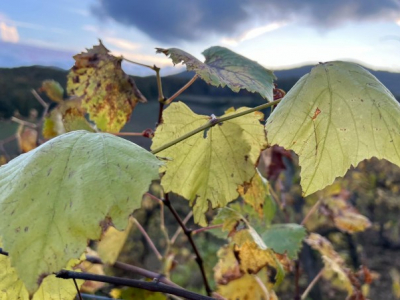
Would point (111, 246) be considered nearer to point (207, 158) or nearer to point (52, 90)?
point (207, 158)

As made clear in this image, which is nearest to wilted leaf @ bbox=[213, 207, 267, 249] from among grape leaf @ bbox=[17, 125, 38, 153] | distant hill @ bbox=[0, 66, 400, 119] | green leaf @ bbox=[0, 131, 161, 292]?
green leaf @ bbox=[0, 131, 161, 292]

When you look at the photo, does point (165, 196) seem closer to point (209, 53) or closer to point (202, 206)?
point (202, 206)

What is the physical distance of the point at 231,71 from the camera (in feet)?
2.01

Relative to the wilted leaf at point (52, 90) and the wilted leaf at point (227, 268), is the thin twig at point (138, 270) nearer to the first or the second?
the wilted leaf at point (227, 268)

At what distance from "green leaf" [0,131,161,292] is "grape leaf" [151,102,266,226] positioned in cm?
19

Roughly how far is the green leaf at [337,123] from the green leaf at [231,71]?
0.27ft

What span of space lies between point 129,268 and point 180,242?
2.86 metres

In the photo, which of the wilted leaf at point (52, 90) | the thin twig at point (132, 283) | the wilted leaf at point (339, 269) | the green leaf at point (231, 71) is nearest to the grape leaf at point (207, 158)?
the green leaf at point (231, 71)

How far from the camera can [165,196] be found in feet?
2.16

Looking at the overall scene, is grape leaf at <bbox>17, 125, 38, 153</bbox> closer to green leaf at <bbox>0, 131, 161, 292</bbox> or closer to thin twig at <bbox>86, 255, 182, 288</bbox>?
thin twig at <bbox>86, 255, 182, 288</bbox>

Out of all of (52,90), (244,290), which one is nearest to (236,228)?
(244,290)

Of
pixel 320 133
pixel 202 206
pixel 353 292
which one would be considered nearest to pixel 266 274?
pixel 353 292

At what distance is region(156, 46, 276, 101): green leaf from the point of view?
1.80ft

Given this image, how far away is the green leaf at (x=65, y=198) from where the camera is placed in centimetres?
33
